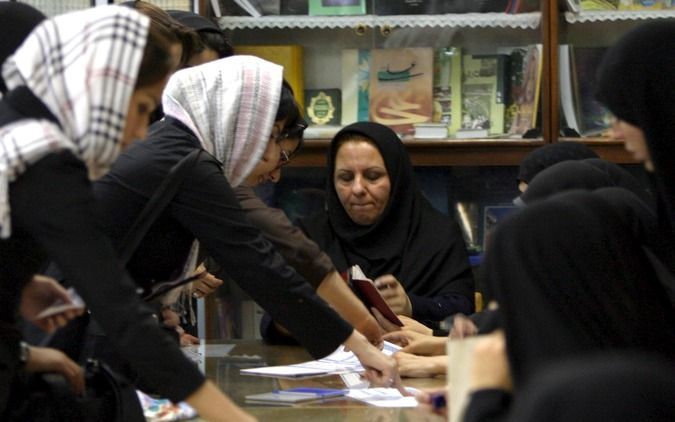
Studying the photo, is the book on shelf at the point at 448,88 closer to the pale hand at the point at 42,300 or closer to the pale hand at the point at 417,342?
the pale hand at the point at 417,342

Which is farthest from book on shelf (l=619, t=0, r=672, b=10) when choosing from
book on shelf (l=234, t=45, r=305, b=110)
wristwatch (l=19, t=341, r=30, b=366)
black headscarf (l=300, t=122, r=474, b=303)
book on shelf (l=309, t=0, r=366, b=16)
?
wristwatch (l=19, t=341, r=30, b=366)

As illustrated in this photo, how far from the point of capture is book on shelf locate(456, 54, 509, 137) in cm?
491

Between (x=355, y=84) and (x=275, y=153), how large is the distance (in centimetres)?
191

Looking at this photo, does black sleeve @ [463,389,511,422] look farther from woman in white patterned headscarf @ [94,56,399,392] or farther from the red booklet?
the red booklet

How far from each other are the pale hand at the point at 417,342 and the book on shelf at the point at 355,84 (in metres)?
1.62

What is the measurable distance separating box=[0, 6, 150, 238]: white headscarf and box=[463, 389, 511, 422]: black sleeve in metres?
0.67

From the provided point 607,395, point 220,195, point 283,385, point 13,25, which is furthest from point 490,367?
point 283,385

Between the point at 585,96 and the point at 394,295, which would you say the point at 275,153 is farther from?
the point at 585,96

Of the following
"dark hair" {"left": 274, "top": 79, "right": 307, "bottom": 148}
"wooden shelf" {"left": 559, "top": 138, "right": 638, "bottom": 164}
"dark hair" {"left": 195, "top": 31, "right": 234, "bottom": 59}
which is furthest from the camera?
"wooden shelf" {"left": 559, "top": 138, "right": 638, "bottom": 164}

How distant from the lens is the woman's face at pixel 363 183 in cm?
432

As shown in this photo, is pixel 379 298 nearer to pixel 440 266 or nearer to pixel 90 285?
pixel 440 266

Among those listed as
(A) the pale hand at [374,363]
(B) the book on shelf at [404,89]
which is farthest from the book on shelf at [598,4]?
(A) the pale hand at [374,363]

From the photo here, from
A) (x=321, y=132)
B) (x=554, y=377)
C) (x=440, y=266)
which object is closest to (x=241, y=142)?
(x=440, y=266)

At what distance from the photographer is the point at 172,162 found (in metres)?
2.63
